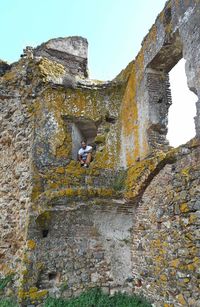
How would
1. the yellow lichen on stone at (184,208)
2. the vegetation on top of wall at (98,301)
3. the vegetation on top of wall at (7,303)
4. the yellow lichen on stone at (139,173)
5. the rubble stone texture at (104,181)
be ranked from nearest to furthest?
the yellow lichen on stone at (184,208) → the rubble stone texture at (104,181) → the yellow lichen on stone at (139,173) → the vegetation on top of wall at (98,301) → the vegetation on top of wall at (7,303)

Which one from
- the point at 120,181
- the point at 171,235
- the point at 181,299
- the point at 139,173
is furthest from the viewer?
the point at 120,181

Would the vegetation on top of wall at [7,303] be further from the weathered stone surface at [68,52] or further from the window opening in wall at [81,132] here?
the weathered stone surface at [68,52]

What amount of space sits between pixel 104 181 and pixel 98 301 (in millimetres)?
2425

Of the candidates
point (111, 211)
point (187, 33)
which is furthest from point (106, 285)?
point (187, 33)

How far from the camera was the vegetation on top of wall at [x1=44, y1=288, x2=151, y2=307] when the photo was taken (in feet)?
20.5

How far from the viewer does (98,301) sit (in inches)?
253

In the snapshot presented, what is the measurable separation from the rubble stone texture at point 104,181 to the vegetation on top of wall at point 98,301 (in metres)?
0.15

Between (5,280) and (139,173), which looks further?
(5,280)

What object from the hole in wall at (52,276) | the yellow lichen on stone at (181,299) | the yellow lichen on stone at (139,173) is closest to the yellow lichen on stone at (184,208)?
the yellow lichen on stone at (139,173)

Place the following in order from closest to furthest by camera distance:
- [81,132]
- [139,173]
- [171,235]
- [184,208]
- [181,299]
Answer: [181,299] → [184,208] → [171,235] → [139,173] → [81,132]

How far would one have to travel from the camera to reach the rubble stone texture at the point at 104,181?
552 centimetres

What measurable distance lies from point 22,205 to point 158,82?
395 cm

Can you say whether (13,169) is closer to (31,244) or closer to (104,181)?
(31,244)

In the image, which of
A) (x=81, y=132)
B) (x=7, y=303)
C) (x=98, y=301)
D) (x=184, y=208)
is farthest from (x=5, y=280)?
(x=184, y=208)
